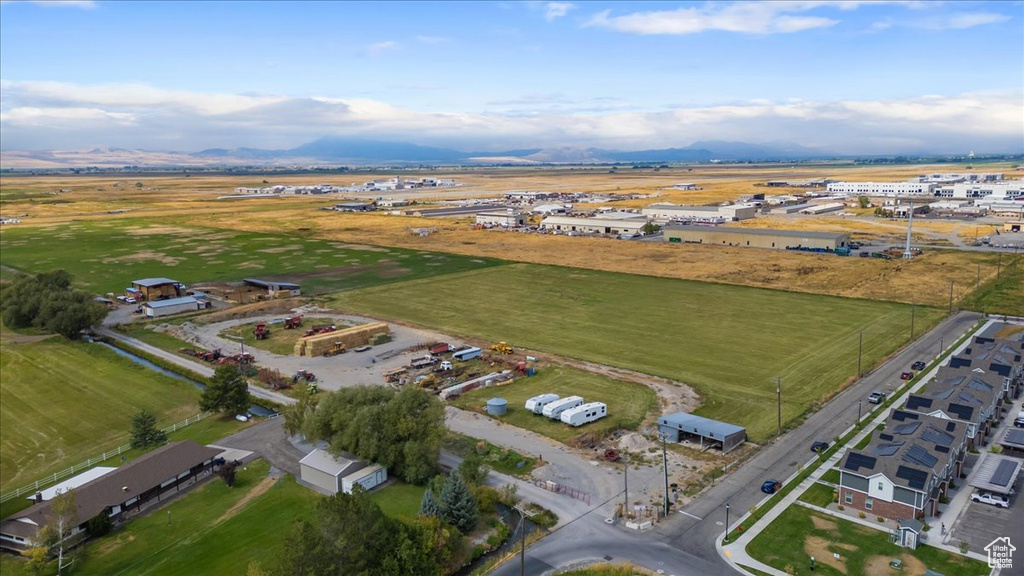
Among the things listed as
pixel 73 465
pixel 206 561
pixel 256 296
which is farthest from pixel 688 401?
pixel 256 296

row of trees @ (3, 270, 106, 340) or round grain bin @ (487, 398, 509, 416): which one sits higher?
row of trees @ (3, 270, 106, 340)

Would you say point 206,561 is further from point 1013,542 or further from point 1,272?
point 1,272

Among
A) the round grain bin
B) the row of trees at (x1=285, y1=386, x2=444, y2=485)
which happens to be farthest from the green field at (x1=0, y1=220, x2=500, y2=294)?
the row of trees at (x1=285, y1=386, x2=444, y2=485)

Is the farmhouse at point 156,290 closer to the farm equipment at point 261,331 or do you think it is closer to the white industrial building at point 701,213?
the farm equipment at point 261,331

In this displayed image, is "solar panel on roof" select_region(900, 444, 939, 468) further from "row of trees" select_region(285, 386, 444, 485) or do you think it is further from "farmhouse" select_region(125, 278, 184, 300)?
"farmhouse" select_region(125, 278, 184, 300)

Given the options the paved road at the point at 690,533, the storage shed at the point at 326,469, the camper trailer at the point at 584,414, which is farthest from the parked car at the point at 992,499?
the storage shed at the point at 326,469

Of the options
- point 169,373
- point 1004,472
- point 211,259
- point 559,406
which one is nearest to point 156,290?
point 211,259
